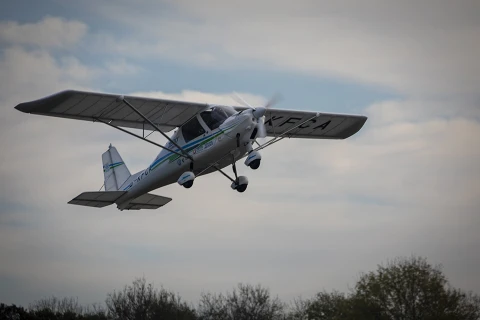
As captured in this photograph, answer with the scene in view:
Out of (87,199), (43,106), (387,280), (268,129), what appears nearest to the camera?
(43,106)

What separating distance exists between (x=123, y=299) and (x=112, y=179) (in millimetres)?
23209

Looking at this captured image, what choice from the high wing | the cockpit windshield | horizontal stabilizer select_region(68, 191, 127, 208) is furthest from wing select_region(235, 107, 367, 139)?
horizontal stabilizer select_region(68, 191, 127, 208)

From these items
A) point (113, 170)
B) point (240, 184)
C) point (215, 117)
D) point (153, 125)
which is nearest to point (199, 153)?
point (215, 117)

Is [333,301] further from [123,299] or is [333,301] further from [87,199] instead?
[87,199]

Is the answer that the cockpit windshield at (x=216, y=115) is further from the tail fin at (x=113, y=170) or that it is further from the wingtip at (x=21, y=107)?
the tail fin at (x=113, y=170)

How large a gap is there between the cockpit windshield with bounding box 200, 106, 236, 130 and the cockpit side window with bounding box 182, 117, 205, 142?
1.05 feet

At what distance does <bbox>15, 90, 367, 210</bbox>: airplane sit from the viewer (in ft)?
91.3

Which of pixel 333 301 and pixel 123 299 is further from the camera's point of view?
pixel 123 299

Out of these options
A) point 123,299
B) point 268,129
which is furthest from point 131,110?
point 123,299

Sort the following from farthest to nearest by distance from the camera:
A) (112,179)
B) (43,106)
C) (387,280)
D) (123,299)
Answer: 1. (123,299)
2. (387,280)
3. (112,179)
4. (43,106)

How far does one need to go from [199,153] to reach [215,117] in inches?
51.8

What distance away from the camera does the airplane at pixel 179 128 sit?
27.8 metres

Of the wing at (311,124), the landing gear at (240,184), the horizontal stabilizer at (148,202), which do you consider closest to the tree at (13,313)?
the horizontal stabilizer at (148,202)

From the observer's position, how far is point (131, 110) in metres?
30.7
